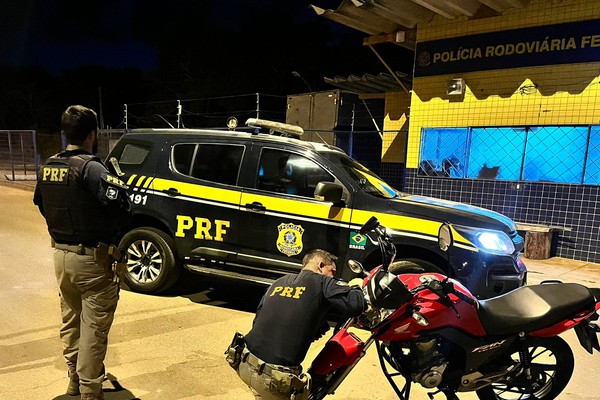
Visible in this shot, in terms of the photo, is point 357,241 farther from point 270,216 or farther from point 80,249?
point 80,249

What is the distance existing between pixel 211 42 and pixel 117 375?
36022 millimetres

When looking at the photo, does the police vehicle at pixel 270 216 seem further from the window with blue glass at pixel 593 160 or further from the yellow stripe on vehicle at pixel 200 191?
the window with blue glass at pixel 593 160

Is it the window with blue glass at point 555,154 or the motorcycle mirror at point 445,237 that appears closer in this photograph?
the motorcycle mirror at point 445,237

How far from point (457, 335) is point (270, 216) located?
254cm

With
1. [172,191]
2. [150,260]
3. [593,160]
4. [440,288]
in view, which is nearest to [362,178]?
[172,191]

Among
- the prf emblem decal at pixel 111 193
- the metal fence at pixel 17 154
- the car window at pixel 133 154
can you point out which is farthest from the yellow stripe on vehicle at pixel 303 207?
the metal fence at pixel 17 154

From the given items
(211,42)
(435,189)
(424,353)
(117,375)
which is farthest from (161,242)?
(211,42)

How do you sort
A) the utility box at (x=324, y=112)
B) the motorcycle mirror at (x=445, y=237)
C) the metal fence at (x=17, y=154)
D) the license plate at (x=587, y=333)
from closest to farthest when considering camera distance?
1. the motorcycle mirror at (x=445, y=237)
2. the license plate at (x=587, y=333)
3. the utility box at (x=324, y=112)
4. the metal fence at (x=17, y=154)

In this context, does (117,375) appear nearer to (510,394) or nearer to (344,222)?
(344,222)

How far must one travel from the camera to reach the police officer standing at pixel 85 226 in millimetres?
2912

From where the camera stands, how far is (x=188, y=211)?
5238mm

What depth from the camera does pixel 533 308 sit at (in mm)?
2945

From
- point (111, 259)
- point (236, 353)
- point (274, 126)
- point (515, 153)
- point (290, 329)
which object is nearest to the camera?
point (290, 329)

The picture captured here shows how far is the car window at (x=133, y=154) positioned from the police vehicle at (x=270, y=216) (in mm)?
15
